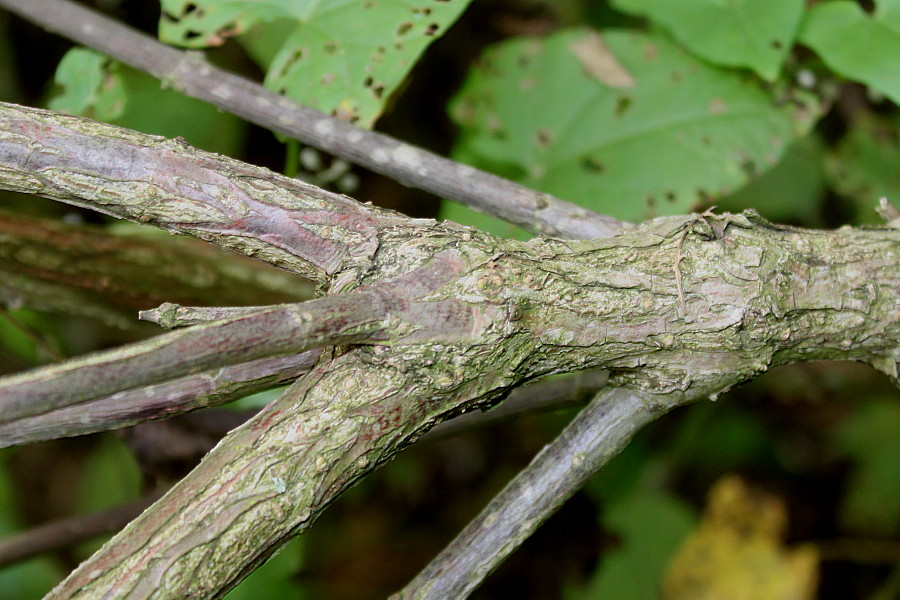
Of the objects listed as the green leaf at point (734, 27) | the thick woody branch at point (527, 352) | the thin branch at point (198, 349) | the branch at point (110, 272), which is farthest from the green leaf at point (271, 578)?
the green leaf at point (734, 27)

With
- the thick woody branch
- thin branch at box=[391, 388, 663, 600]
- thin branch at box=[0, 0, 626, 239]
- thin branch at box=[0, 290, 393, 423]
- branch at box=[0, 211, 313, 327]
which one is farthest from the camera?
branch at box=[0, 211, 313, 327]

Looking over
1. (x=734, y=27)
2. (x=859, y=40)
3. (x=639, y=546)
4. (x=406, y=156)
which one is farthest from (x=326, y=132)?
(x=639, y=546)

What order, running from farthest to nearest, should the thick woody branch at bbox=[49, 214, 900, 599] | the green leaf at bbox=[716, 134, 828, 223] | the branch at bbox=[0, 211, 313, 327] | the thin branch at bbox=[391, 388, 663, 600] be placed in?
the green leaf at bbox=[716, 134, 828, 223] → the branch at bbox=[0, 211, 313, 327] → the thin branch at bbox=[391, 388, 663, 600] → the thick woody branch at bbox=[49, 214, 900, 599]

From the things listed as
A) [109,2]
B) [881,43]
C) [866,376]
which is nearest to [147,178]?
[881,43]

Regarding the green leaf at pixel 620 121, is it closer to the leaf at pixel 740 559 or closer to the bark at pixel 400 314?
the bark at pixel 400 314

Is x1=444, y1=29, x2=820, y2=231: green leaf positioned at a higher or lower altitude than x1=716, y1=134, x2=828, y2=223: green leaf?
higher

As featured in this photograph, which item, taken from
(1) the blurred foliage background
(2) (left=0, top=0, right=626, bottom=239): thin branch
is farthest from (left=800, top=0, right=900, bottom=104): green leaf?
(2) (left=0, top=0, right=626, bottom=239): thin branch

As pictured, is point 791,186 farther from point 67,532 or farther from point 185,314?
point 67,532

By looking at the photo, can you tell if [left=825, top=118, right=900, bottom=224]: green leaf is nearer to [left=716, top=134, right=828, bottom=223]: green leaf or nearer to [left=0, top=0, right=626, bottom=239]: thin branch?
[left=716, top=134, right=828, bottom=223]: green leaf
